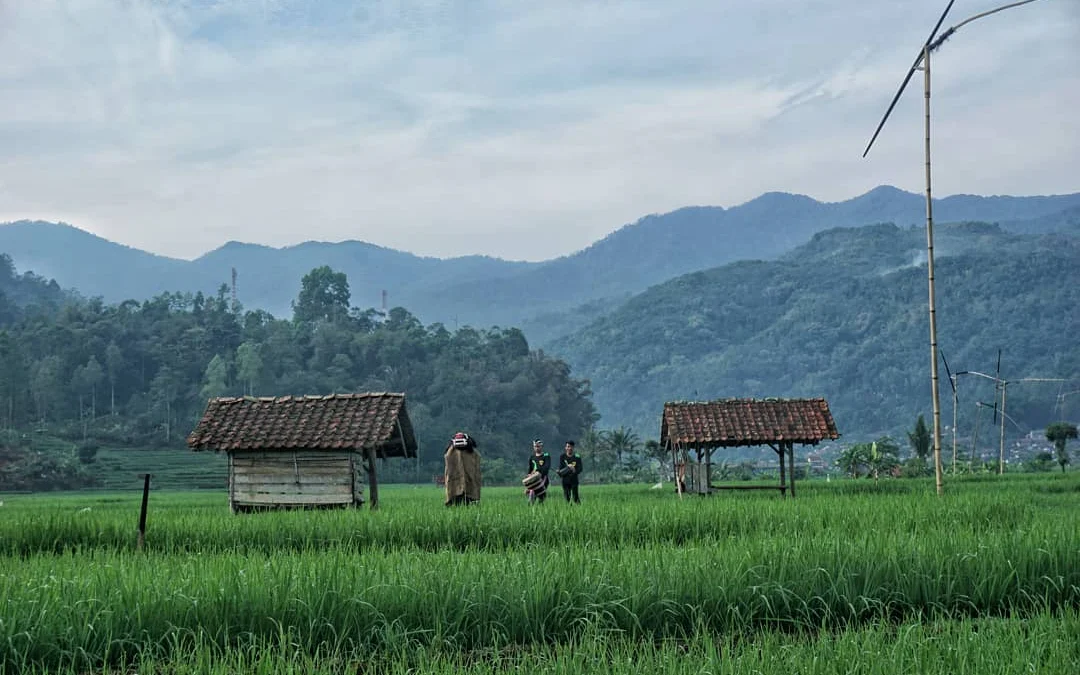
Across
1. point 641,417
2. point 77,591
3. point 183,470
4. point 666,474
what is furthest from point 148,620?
point 641,417

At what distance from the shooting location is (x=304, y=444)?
2127 cm

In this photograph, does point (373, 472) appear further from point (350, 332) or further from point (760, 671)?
point (350, 332)

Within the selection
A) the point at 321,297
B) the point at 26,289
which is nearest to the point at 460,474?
the point at 321,297

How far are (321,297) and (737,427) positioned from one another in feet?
297

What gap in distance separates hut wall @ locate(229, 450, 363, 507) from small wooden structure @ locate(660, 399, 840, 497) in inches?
334

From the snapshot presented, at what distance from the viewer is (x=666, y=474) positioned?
65188 millimetres

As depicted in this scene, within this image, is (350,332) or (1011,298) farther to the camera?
(1011,298)

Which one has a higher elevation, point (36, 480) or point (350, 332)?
point (350, 332)

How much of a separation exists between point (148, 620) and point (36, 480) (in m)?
59.3

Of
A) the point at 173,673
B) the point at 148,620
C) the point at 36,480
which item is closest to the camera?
the point at 173,673

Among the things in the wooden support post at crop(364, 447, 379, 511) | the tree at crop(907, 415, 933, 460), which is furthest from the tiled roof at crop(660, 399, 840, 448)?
the tree at crop(907, 415, 933, 460)

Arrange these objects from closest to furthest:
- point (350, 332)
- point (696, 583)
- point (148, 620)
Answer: point (148, 620), point (696, 583), point (350, 332)

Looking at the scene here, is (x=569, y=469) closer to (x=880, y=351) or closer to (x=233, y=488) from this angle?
(x=233, y=488)

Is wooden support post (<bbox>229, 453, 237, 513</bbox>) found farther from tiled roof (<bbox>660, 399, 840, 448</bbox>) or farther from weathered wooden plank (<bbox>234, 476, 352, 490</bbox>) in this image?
tiled roof (<bbox>660, 399, 840, 448</bbox>)
